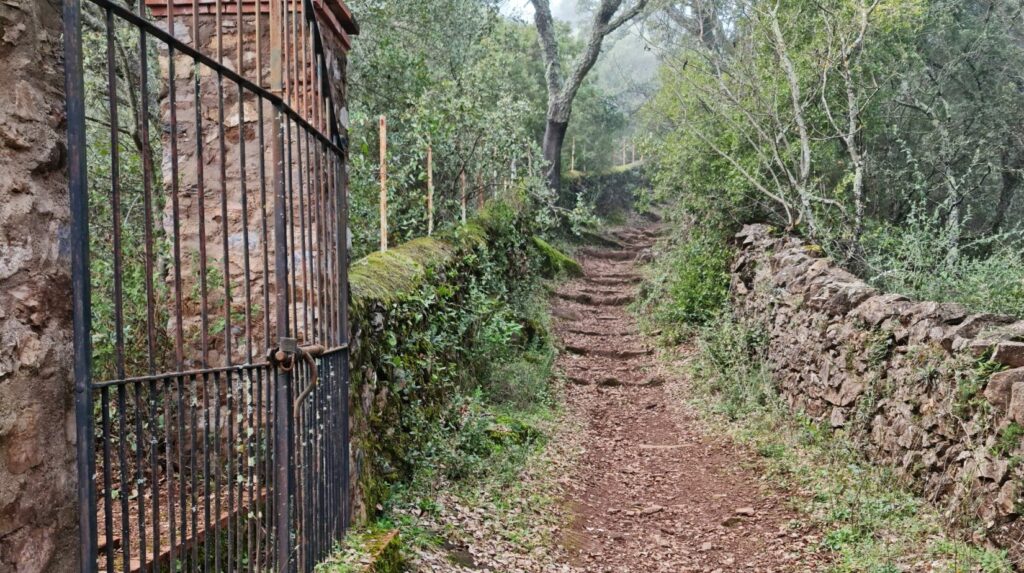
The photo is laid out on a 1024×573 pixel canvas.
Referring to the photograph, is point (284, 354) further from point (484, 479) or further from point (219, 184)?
point (484, 479)

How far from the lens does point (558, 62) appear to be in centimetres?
1559

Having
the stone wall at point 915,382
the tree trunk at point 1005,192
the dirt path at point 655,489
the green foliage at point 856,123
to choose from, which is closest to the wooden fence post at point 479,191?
the dirt path at point 655,489

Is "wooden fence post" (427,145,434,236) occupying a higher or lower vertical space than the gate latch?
higher

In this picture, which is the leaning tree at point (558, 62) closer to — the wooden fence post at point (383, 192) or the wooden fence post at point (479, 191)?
the wooden fence post at point (479, 191)

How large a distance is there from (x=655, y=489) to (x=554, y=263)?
27.8 feet

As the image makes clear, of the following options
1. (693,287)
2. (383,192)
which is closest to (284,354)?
(383,192)

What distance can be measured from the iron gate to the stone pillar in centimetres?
5

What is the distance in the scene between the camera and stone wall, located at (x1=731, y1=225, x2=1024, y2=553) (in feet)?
13.8

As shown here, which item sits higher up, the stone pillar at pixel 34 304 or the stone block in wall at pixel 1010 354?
the stone pillar at pixel 34 304

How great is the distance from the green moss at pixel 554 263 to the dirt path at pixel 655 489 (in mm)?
3525

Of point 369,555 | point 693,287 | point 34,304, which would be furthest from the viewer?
point 693,287

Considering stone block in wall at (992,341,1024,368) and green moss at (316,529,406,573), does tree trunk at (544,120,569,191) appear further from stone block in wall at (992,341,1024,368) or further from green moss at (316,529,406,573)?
green moss at (316,529,406,573)

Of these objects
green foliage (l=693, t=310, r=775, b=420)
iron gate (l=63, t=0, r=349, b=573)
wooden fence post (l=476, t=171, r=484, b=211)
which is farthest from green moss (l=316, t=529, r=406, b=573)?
wooden fence post (l=476, t=171, r=484, b=211)

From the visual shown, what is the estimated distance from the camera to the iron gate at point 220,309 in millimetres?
1789
